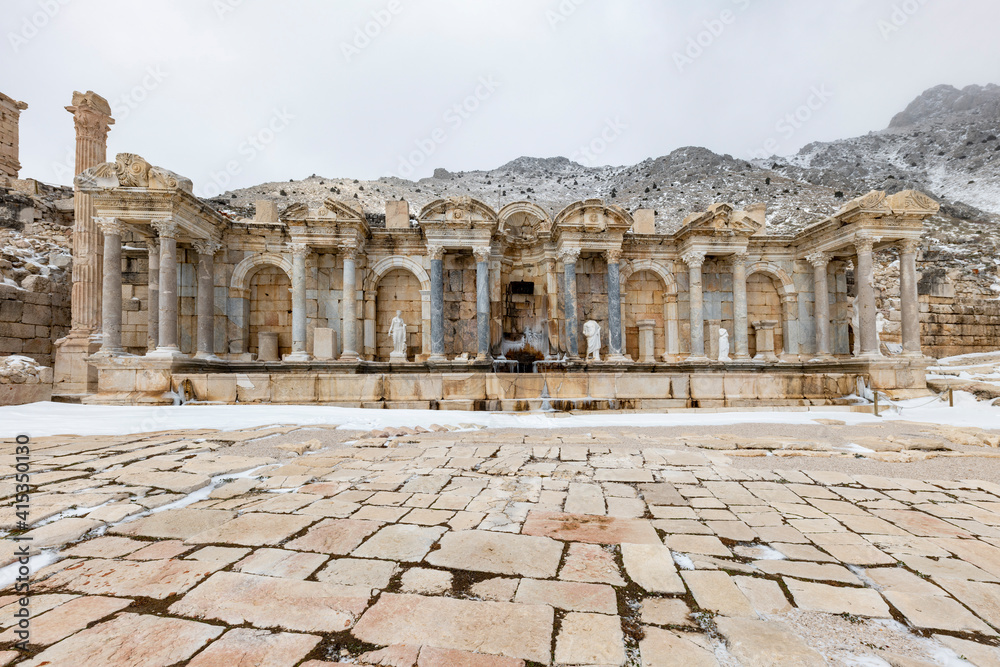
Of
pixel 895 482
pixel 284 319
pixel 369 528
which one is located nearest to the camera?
pixel 369 528

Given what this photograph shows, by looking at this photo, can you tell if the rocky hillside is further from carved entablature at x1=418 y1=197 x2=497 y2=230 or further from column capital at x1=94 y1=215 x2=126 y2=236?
carved entablature at x1=418 y1=197 x2=497 y2=230

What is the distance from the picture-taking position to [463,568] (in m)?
2.43

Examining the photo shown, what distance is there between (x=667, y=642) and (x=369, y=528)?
6.36 ft

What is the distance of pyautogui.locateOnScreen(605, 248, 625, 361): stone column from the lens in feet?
51.0

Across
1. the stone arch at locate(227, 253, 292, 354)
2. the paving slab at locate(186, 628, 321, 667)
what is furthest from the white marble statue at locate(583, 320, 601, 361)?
the paving slab at locate(186, 628, 321, 667)

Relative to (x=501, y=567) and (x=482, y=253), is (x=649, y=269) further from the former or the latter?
(x=501, y=567)

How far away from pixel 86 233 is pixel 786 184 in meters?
56.8

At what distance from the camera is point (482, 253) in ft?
49.6

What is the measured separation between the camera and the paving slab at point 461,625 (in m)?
1.76

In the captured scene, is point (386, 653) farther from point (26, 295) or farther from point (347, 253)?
point (26, 295)

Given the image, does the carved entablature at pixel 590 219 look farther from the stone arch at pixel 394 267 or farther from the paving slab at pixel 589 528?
the paving slab at pixel 589 528

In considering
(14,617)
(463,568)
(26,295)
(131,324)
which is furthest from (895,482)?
(26,295)

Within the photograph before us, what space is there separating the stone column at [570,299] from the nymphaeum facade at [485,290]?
49 millimetres

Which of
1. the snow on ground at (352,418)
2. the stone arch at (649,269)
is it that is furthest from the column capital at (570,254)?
the snow on ground at (352,418)
